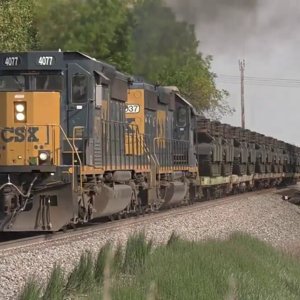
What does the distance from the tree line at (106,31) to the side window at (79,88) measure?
2.11ft

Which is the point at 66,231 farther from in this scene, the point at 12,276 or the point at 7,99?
the point at 12,276

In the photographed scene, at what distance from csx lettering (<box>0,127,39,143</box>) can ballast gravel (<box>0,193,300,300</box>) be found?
7.36 feet

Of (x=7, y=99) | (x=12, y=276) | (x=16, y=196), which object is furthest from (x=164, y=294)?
(x=7, y=99)

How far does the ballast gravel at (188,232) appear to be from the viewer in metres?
10.0

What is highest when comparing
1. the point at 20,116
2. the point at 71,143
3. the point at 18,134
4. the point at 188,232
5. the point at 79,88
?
the point at 79,88

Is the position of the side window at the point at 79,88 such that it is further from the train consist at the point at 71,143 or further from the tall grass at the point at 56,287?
the tall grass at the point at 56,287

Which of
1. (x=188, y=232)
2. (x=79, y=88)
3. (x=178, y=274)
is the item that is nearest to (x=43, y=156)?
(x=79, y=88)

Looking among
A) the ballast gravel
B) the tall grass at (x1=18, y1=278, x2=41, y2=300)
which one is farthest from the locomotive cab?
the tall grass at (x1=18, y1=278, x2=41, y2=300)

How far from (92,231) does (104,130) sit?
2.44m

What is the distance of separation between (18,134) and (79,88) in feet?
5.22

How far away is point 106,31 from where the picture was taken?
1540 cm

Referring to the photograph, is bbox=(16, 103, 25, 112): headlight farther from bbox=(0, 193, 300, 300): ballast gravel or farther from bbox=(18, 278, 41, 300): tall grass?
bbox=(18, 278, 41, 300): tall grass

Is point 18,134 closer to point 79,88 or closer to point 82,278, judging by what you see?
point 79,88

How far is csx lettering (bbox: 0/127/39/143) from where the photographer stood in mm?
14039
